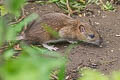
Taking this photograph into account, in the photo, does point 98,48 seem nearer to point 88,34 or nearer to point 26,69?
point 88,34

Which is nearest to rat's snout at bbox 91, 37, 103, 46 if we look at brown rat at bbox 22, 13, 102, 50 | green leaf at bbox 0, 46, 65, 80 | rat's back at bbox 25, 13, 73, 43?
brown rat at bbox 22, 13, 102, 50

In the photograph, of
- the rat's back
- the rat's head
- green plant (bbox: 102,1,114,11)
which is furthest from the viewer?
green plant (bbox: 102,1,114,11)

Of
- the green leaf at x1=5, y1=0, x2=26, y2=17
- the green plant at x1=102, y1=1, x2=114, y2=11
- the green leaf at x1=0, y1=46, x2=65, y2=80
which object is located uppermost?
the green leaf at x1=5, y1=0, x2=26, y2=17

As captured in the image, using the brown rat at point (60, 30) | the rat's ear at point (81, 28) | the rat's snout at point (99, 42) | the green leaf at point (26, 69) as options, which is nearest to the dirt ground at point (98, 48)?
the rat's snout at point (99, 42)

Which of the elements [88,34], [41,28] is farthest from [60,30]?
[88,34]

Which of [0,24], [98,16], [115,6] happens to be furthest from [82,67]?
[0,24]

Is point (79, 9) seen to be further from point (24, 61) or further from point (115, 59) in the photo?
point (24, 61)

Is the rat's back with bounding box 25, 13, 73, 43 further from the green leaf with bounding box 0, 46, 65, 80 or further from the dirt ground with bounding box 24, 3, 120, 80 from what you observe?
the green leaf with bounding box 0, 46, 65, 80
